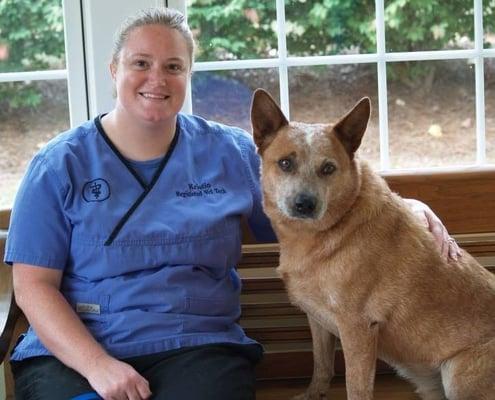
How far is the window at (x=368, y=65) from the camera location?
8.30 feet

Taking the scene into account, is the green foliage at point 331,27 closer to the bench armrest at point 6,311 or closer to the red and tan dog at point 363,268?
the red and tan dog at point 363,268

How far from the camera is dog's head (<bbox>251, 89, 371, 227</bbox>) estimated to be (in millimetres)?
1907

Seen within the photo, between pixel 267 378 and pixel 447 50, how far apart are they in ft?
4.08

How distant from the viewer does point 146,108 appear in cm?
195

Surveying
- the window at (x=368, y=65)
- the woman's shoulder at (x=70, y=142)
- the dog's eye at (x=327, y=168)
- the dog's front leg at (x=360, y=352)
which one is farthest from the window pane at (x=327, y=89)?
the dog's front leg at (x=360, y=352)

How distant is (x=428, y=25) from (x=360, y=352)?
1.23 meters

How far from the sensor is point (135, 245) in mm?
1906

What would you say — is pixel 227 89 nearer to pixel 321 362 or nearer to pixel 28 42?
pixel 28 42

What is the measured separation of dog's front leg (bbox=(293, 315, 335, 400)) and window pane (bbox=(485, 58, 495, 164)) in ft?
3.11

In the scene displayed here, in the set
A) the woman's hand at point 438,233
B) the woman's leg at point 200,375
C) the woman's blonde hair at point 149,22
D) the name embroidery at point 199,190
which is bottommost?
the woman's leg at point 200,375

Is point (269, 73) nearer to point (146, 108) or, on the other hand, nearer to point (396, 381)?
point (146, 108)

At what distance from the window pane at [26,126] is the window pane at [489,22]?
4.67 ft

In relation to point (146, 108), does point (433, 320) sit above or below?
below

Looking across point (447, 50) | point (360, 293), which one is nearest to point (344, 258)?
point (360, 293)
